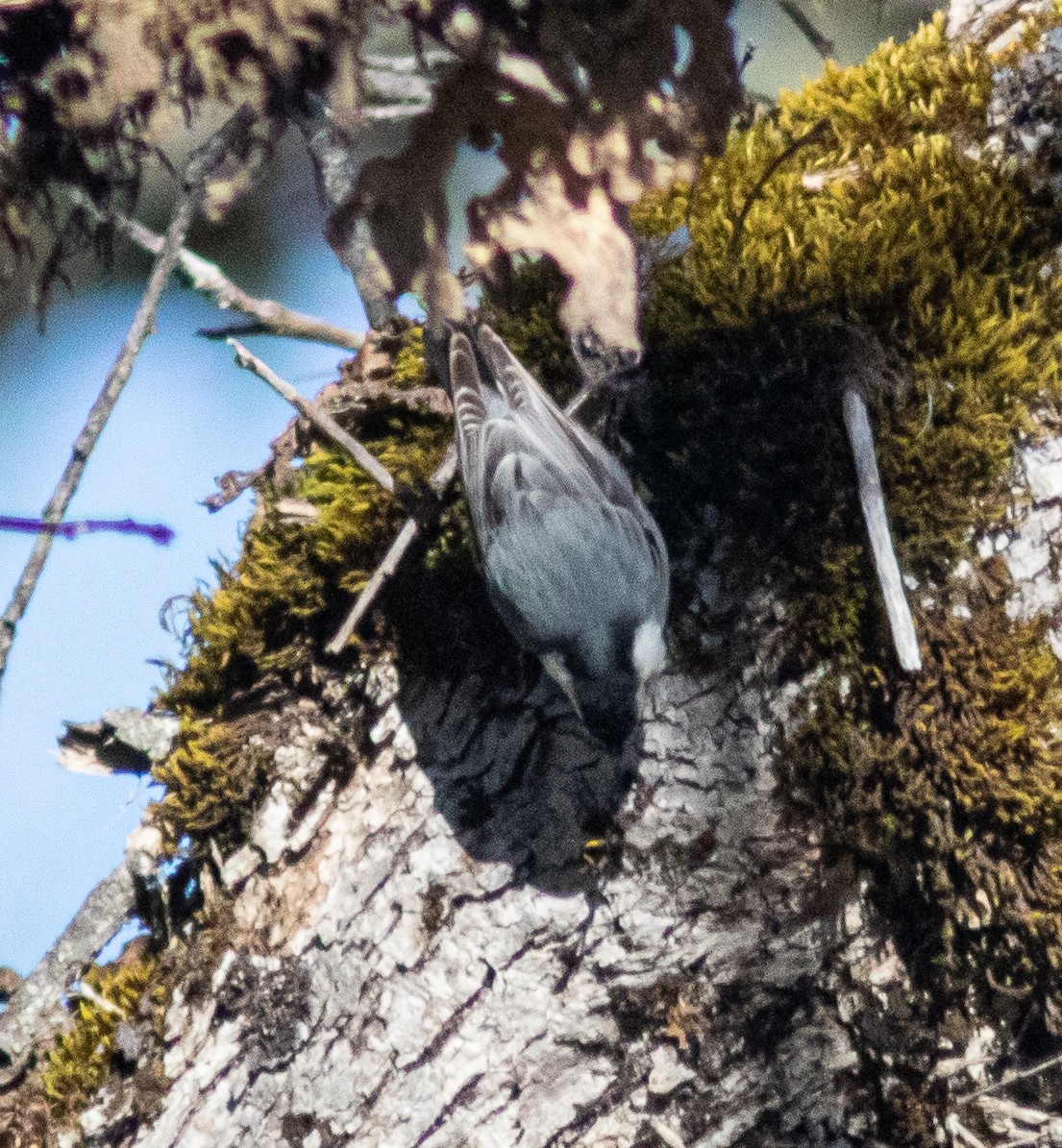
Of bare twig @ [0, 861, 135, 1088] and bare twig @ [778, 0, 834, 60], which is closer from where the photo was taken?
bare twig @ [778, 0, 834, 60]

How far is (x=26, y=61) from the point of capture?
68.3 inches

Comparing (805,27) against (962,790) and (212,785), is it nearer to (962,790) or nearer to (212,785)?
(962,790)

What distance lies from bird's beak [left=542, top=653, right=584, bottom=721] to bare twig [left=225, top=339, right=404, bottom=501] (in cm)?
48

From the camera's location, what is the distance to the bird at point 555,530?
2309 mm

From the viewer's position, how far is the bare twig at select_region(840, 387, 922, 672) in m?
2.03

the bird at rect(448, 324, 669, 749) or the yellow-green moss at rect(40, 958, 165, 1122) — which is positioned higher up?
the bird at rect(448, 324, 669, 749)

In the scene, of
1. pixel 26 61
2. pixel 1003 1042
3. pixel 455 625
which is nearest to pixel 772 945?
pixel 1003 1042

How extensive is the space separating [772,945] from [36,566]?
57.0 inches

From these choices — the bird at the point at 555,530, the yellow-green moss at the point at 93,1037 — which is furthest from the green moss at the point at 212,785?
the bird at the point at 555,530

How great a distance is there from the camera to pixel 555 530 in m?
2.69

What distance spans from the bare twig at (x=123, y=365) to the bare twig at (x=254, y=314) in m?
0.78

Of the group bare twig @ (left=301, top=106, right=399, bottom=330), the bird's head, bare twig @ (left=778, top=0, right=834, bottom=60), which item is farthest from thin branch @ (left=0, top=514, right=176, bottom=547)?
bare twig @ (left=778, top=0, right=834, bottom=60)

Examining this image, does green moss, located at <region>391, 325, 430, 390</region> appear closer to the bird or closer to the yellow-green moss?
the bird

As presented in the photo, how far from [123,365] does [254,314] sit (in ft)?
4.93
